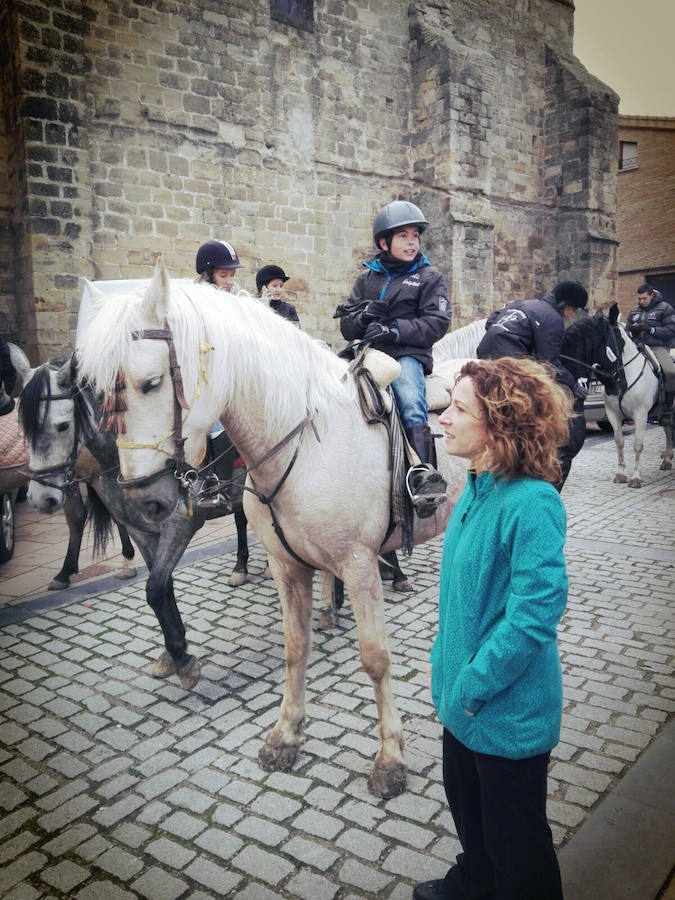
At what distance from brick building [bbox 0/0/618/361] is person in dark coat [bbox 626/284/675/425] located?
5.01 meters

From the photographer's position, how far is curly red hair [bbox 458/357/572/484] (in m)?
1.71

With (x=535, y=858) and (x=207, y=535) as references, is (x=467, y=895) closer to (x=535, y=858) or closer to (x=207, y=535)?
(x=535, y=858)

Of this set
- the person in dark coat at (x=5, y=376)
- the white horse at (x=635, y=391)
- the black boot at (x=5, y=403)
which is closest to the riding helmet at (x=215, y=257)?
the person in dark coat at (x=5, y=376)

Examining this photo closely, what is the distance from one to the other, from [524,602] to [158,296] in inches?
68.4

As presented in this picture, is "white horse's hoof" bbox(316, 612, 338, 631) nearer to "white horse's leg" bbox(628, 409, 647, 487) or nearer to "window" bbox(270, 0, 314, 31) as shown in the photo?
"white horse's leg" bbox(628, 409, 647, 487)

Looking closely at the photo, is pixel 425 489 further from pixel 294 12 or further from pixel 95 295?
pixel 294 12

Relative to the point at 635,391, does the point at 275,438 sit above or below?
above

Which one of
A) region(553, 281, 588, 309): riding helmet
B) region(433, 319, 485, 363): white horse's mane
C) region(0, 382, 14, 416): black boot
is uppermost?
region(553, 281, 588, 309): riding helmet

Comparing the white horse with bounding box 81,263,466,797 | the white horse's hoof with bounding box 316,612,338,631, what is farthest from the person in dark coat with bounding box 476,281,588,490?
the white horse with bounding box 81,263,466,797

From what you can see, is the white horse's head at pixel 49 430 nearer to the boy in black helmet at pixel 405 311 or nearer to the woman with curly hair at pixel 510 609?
the boy in black helmet at pixel 405 311

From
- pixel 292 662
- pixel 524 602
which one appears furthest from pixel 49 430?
pixel 524 602

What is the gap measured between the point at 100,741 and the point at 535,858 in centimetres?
248

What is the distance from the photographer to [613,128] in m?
17.9

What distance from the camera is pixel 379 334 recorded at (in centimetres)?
341
